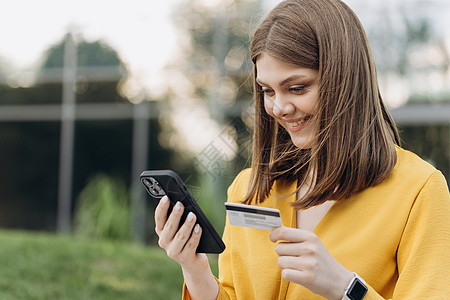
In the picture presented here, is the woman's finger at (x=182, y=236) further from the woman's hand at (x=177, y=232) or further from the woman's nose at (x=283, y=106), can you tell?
the woman's nose at (x=283, y=106)

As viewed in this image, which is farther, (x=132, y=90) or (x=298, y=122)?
(x=132, y=90)

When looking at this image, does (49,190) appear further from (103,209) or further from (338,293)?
(338,293)

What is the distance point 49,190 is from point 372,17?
5.64 meters

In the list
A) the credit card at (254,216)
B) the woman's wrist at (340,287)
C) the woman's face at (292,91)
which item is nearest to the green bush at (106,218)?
the woman's face at (292,91)

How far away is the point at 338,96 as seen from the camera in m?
1.49

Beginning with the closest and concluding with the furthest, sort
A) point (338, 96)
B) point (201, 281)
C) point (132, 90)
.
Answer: point (338, 96)
point (201, 281)
point (132, 90)

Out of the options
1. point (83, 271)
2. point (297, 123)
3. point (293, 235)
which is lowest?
point (83, 271)

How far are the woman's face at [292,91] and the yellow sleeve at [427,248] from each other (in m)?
0.36

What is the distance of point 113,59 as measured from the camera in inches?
342

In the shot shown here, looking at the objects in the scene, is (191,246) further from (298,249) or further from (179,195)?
(298,249)

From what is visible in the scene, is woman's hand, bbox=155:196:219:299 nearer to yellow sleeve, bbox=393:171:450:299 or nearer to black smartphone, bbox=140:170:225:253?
black smartphone, bbox=140:170:225:253

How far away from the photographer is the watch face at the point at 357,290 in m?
1.29

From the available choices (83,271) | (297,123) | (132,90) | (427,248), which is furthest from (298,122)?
(132,90)

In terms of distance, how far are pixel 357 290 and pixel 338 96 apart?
51 centimetres
